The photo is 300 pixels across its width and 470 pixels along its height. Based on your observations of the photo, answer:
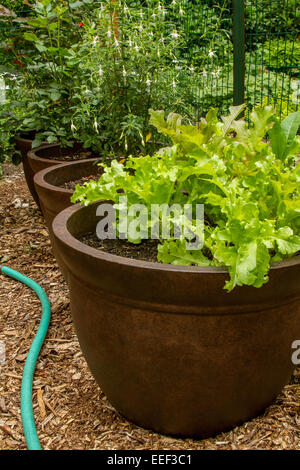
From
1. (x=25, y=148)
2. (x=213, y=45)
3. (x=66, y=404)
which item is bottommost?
(x=66, y=404)

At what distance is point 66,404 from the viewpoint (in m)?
1.88

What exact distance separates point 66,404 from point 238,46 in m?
2.91

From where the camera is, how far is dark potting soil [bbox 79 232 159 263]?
1.70 meters

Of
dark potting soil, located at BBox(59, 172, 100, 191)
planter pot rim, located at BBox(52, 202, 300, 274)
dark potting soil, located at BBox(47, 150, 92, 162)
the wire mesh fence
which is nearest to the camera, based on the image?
planter pot rim, located at BBox(52, 202, 300, 274)

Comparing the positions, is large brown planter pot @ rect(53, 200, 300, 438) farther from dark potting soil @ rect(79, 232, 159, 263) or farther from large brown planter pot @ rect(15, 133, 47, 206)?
large brown planter pot @ rect(15, 133, 47, 206)

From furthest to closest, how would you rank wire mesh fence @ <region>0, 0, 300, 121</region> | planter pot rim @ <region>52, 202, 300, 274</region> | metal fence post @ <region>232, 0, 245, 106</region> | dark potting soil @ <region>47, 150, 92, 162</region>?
metal fence post @ <region>232, 0, 245, 106</region> → dark potting soil @ <region>47, 150, 92, 162</region> → wire mesh fence @ <region>0, 0, 300, 121</region> → planter pot rim @ <region>52, 202, 300, 274</region>

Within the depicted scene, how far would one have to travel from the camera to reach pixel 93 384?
198 cm

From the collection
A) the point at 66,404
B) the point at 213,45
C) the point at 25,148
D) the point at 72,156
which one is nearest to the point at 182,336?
the point at 66,404

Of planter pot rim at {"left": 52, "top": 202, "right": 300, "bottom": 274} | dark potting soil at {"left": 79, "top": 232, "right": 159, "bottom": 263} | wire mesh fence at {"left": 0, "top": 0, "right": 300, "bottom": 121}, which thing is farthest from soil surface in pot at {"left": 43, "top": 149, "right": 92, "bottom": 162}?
planter pot rim at {"left": 52, "top": 202, "right": 300, "bottom": 274}

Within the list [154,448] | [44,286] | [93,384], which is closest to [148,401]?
[154,448]

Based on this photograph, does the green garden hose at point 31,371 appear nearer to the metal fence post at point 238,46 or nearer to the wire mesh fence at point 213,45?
the wire mesh fence at point 213,45

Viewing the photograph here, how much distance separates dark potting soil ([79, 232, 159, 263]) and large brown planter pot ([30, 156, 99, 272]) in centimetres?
56

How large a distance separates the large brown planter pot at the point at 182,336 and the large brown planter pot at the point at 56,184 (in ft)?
2.50
